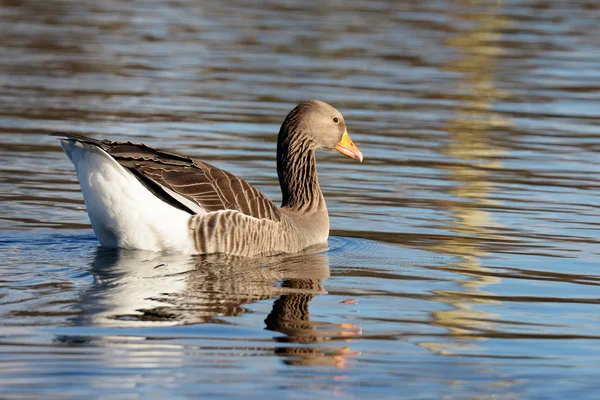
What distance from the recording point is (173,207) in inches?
378

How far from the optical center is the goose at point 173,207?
928cm

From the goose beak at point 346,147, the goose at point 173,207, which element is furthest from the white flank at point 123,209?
the goose beak at point 346,147

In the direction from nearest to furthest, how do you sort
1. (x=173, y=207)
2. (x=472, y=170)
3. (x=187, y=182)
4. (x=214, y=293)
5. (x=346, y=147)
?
1. (x=214, y=293)
2. (x=173, y=207)
3. (x=187, y=182)
4. (x=346, y=147)
5. (x=472, y=170)

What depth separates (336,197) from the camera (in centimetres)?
1295

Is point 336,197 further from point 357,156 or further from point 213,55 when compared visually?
point 213,55

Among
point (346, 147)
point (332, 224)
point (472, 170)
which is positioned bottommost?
point (332, 224)

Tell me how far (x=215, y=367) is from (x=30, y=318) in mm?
1547

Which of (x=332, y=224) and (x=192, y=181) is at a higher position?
(x=192, y=181)

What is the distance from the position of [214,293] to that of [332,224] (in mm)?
3676

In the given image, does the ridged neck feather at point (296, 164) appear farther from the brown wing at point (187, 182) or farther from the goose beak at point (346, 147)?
the brown wing at point (187, 182)

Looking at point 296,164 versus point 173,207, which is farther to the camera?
point 296,164

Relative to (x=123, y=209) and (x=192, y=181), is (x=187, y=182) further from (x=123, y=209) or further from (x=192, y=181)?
(x=123, y=209)

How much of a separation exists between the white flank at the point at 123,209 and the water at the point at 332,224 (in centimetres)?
20

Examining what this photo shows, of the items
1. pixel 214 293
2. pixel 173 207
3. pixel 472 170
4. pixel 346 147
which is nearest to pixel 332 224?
pixel 346 147
